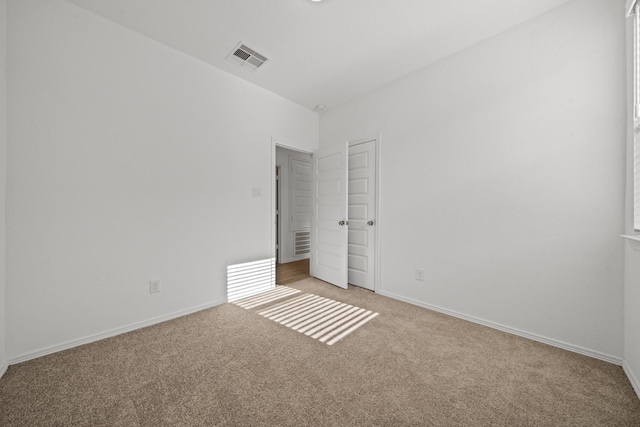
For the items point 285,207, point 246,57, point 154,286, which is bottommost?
point 154,286

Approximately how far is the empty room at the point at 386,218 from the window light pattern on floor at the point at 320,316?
0.03 m

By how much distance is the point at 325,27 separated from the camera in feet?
7.27

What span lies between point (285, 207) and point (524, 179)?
4.07 metres

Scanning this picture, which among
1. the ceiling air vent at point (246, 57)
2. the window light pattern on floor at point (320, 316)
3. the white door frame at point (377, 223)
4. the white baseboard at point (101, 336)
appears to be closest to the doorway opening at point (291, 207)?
the white door frame at point (377, 223)

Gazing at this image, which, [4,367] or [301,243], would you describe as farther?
[301,243]

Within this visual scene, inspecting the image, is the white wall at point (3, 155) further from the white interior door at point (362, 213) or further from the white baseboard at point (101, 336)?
the white interior door at point (362, 213)

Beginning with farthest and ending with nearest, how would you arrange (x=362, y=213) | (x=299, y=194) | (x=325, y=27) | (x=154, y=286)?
(x=299, y=194)
(x=362, y=213)
(x=154, y=286)
(x=325, y=27)

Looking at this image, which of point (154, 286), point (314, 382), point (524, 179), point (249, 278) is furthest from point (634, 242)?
A: point (154, 286)

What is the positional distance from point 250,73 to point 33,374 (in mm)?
3170

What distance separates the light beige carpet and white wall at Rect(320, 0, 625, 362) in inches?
15.1

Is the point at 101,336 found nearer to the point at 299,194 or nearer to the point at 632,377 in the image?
the point at 632,377

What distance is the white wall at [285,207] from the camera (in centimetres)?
521

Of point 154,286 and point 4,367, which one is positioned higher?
point 154,286

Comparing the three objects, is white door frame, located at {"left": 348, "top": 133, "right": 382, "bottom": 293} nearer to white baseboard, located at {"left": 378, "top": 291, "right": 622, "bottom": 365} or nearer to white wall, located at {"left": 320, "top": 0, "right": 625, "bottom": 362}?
white wall, located at {"left": 320, "top": 0, "right": 625, "bottom": 362}
